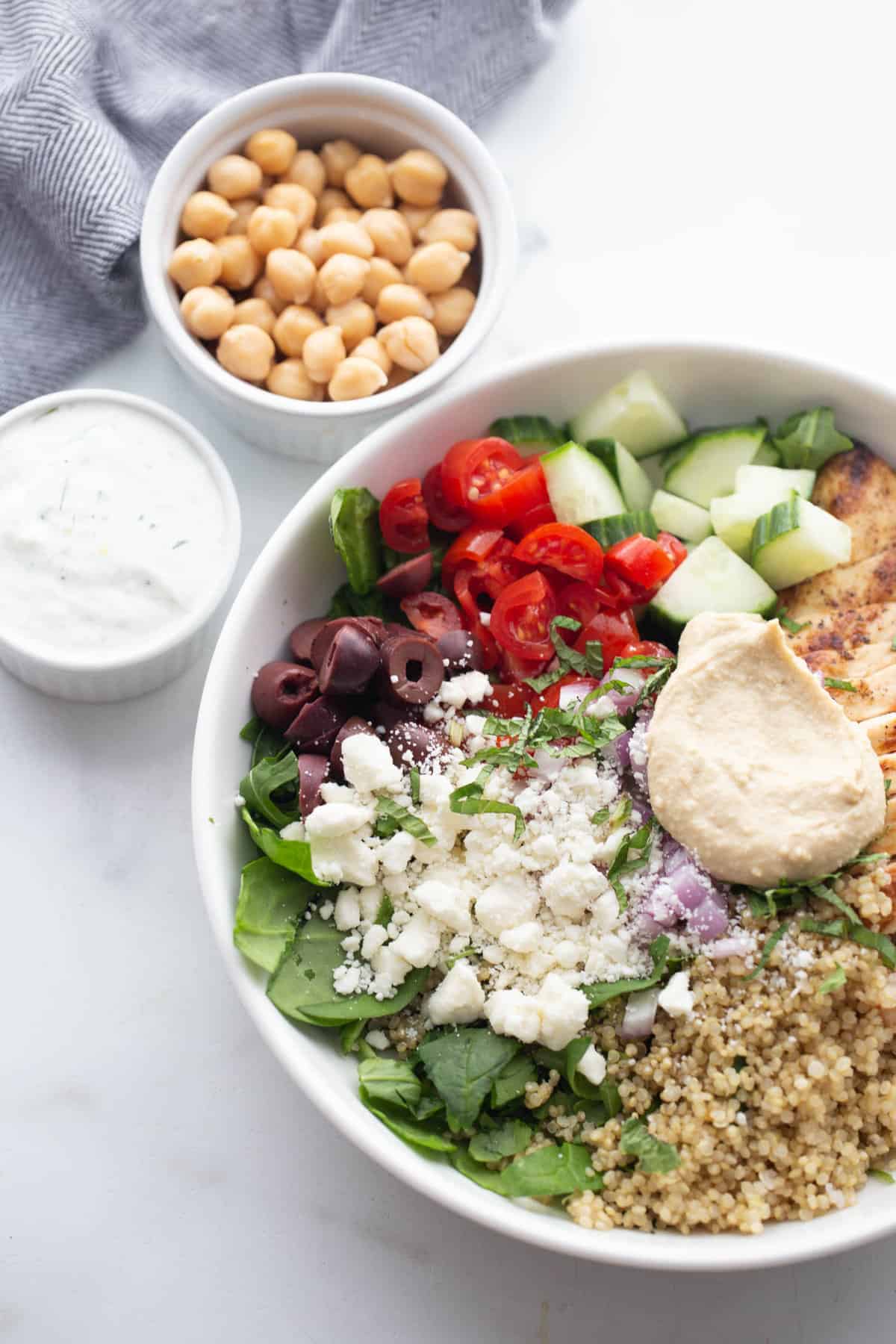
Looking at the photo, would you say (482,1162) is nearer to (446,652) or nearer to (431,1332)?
(431,1332)

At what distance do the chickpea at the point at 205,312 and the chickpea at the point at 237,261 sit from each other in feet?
0.37

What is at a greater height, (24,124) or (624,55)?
(624,55)

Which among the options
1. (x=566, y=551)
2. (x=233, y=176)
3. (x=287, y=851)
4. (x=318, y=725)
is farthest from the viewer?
(x=233, y=176)

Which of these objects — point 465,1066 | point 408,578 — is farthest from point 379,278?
point 465,1066

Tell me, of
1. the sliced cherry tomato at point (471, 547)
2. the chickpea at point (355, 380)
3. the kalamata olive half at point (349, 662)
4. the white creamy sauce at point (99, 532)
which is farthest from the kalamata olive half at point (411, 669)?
the chickpea at point (355, 380)

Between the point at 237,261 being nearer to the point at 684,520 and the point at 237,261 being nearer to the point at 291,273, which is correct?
the point at 291,273

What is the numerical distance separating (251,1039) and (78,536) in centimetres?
133

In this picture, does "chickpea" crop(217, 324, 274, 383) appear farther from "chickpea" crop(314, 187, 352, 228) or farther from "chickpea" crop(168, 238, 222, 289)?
"chickpea" crop(314, 187, 352, 228)

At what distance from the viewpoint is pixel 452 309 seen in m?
3.36

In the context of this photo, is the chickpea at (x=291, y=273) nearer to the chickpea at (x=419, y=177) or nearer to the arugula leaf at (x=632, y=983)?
the chickpea at (x=419, y=177)

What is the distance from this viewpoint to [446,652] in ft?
9.73

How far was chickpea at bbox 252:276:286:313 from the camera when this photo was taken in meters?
3.39

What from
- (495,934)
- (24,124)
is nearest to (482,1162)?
(495,934)

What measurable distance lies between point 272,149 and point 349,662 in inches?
57.9
